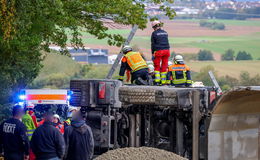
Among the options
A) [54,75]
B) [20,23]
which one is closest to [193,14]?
[54,75]

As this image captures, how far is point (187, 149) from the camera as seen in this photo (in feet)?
32.2

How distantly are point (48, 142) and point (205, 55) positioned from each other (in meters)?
79.8

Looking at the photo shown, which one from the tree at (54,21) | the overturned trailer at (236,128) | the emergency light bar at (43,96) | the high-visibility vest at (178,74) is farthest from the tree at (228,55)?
the overturned trailer at (236,128)

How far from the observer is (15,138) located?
484 inches

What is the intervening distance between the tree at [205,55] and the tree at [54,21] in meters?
60.5

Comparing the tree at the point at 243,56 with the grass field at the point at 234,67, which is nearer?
the grass field at the point at 234,67

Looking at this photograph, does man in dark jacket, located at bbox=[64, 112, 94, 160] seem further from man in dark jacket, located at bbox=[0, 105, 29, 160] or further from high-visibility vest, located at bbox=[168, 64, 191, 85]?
high-visibility vest, located at bbox=[168, 64, 191, 85]

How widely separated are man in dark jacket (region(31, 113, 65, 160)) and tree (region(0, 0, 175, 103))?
237 cm

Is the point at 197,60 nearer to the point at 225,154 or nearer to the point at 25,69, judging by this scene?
the point at 25,69

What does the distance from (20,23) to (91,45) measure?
73.9 m

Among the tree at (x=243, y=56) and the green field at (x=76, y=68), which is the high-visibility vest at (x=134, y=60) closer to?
the green field at (x=76, y=68)

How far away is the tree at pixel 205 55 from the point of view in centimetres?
8834

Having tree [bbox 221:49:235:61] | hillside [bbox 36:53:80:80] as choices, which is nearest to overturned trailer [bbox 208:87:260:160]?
hillside [bbox 36:53:80:80]

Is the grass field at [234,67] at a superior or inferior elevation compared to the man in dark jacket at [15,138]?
superior
